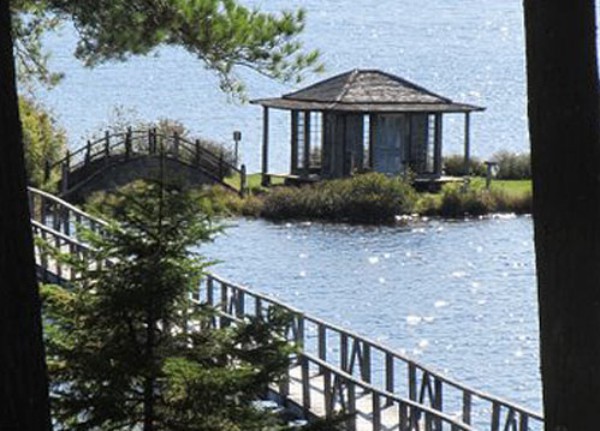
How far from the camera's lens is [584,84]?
899cm

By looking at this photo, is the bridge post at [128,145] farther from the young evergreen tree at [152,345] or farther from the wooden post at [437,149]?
the young evergreen tree at [152,345]

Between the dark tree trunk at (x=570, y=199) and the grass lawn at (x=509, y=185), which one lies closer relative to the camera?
the dark tree trunk at (x=570, y=199)

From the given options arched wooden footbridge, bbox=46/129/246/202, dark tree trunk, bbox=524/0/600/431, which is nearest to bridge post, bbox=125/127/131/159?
arched wooden footbridge, bbox=46/129/246/202

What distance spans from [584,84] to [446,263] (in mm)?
37242

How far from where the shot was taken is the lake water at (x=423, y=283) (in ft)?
105

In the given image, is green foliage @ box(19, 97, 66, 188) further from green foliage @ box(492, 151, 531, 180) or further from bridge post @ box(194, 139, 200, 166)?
green foliage @ box(492, 151, 531, 180)

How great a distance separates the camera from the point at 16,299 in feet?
30.6

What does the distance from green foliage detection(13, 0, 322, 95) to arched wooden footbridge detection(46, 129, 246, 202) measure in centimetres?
3053

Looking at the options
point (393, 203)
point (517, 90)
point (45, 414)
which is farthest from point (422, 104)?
point (517, 90)

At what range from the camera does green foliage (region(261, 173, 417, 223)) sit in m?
50.4

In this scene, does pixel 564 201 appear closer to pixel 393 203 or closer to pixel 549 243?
pixel 549 243

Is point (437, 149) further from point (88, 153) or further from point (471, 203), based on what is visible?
point (88, 153)

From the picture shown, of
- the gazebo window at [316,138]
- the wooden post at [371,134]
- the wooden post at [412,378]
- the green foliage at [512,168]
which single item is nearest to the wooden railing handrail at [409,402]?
the wooden post at [412,378]

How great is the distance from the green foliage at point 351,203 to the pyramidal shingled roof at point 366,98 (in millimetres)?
2762
